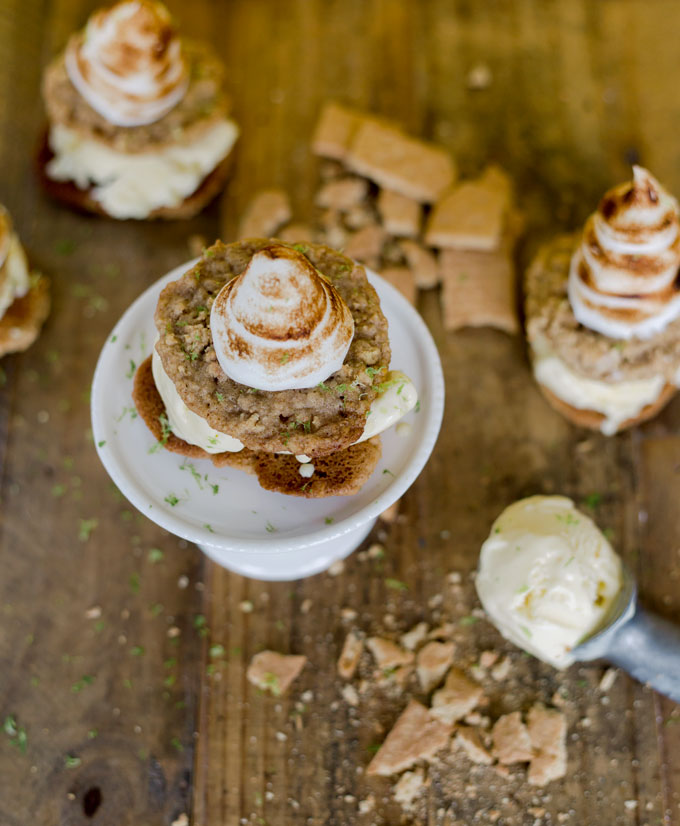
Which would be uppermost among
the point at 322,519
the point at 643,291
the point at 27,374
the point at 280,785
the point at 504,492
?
the point at 643,291

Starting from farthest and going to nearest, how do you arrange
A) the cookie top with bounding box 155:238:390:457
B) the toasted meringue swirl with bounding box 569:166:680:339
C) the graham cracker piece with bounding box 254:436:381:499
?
the toasted meringue swirl with bounding box 569:166:680:339, the graham cracker piece with bounding box 254:436:381:499, the cookie top with bounding box 155:238:390:457

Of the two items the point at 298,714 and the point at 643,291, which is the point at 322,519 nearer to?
the point at 298,714

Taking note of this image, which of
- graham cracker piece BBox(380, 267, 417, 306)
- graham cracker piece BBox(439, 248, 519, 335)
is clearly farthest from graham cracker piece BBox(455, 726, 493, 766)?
graham cracker piece BBox(380, 267, 417, 306)

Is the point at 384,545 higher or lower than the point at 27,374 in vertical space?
lower

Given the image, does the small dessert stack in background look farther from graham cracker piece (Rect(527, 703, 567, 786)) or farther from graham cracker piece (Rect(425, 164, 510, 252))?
graham cracker piece (Rect(527, 703, 567, 786))

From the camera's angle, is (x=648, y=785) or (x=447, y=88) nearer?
(x=648, y=785)

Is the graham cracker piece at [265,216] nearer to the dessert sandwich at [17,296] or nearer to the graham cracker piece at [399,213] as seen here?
the graham cracker piece at [399,213]

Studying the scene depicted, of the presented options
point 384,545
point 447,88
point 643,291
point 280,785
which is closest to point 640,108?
point 447,88
